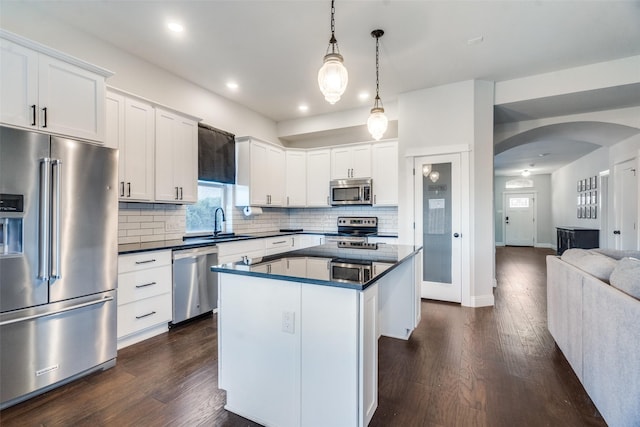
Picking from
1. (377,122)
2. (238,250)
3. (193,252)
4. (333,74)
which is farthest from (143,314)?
(377,122)

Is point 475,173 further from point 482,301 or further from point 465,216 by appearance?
point 482,301

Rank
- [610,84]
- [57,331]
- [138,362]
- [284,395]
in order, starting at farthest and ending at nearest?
[610,84] → [138,362] → [57,331] → [284,395]

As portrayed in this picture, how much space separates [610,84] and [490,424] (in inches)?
158

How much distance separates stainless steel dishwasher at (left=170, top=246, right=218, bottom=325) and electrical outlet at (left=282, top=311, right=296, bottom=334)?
1.94m

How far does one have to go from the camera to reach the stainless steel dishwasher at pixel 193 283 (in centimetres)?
311

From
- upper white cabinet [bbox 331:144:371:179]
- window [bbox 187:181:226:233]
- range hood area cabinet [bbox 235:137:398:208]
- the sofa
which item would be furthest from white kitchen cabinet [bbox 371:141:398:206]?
the sofa

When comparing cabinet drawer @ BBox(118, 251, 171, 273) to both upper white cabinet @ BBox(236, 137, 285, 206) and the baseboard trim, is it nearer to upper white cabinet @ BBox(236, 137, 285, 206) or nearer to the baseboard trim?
upper white cabinet @ BBox(236, 137, 285, 206)

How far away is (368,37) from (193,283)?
318 centimetres

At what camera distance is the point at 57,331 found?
6.77 ft

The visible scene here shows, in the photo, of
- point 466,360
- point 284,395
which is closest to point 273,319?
point 284,395

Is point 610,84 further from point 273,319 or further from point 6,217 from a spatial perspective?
point 6,217

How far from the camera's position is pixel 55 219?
204 cm

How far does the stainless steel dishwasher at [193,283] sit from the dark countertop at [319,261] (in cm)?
140

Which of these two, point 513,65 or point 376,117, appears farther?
point 513,65
